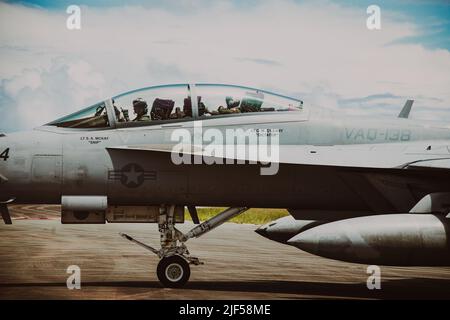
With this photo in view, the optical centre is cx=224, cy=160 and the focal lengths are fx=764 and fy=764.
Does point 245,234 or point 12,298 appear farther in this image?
point 245,234

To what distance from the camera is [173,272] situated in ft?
35.3

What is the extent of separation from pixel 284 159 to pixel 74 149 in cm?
286

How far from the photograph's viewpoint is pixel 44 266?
14.0 metres

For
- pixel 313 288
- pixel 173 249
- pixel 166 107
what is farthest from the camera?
pixel 313 288

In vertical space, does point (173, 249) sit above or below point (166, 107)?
below

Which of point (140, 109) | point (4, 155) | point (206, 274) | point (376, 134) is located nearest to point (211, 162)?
point (140, 109)

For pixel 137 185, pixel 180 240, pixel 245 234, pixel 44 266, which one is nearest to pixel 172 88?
pixel 137 185

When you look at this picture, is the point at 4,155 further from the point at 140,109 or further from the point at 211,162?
the point at 211,162

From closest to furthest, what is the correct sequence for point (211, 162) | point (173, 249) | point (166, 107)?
point (211, 162), point (166, 107), point (173, 249)

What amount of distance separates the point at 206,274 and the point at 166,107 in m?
3.59

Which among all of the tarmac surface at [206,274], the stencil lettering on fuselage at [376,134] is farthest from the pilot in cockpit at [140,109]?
the stencil lettering on fuselage at [376,134]

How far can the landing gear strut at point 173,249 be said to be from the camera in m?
10.7

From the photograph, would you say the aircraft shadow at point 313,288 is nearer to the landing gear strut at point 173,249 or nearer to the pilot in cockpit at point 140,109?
the landing gear strut at point 173,249

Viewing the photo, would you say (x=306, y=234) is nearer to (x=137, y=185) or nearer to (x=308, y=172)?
(x=308, y=172)
